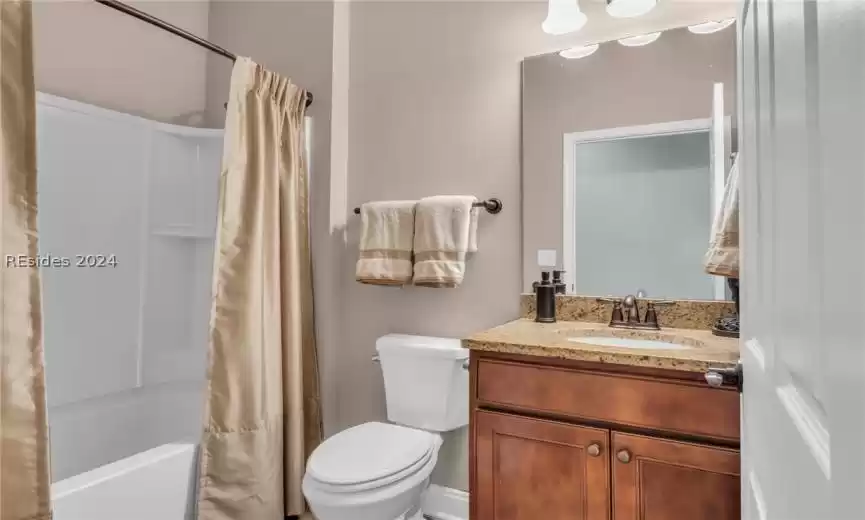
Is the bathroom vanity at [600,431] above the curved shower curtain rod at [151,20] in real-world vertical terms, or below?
below

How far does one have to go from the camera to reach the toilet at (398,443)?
4.74ft

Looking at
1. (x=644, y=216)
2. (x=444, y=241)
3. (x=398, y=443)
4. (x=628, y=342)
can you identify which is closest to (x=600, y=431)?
(x=628, y=342)

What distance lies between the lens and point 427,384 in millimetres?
1881

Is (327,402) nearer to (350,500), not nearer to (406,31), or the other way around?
(350,500)

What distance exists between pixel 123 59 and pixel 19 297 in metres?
1.52

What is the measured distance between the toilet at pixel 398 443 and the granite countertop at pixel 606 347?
356mm

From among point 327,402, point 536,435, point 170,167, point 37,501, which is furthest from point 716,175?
point 170,167

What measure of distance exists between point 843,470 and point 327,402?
2.16 meters

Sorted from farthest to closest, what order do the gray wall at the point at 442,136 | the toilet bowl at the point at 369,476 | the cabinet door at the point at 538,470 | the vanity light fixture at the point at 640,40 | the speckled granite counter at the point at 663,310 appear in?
the gray wall at the point at 442,136 → the vanity light fixture at the point at 640,40 → the speckled granite counter at the point at 663,310 → the toilet bowl at the point at 369,476 → the cabinet door at the point at 538,470

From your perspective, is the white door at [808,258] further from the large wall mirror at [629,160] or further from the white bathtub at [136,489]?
the white bathtub at [136,489]

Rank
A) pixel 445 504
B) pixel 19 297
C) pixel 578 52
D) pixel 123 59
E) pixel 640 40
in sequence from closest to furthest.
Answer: pixel 19 297 → pixel 640 40 → pixel 578 52 → pixel 445 504 → pixel 123 59

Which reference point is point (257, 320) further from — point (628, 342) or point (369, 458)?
point (628, 342)

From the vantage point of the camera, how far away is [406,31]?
2.24 metres

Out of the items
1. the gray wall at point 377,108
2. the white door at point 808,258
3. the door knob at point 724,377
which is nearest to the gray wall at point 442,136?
the gray wall at point 377,108
